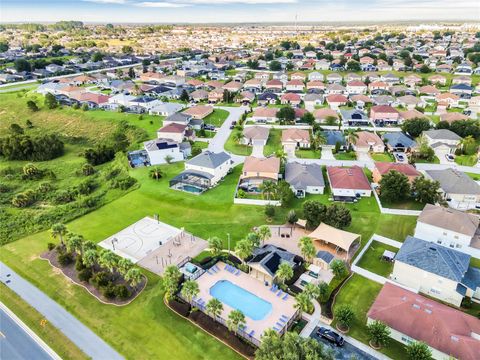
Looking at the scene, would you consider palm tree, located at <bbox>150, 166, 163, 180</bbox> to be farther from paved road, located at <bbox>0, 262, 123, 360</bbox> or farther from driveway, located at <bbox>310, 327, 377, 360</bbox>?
driveway, located at <bbox>310, 327, 377, 360</bbox>

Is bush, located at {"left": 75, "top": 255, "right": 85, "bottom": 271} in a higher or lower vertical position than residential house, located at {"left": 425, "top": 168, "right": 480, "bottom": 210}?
lower

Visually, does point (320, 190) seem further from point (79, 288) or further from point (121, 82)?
point (121, 82)

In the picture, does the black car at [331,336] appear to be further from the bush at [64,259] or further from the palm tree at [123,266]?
the bush at [64,259]

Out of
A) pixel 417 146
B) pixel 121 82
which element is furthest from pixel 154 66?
pixel 417 146

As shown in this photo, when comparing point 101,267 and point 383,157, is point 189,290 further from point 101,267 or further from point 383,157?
point 383,157

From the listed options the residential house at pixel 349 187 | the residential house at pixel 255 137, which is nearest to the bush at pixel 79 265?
the residential house at pixel 349 187

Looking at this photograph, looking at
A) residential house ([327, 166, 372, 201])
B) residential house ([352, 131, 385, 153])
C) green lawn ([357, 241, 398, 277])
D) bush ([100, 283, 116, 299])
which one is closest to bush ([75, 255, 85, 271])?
bush ([100, 283, 116, 299])
